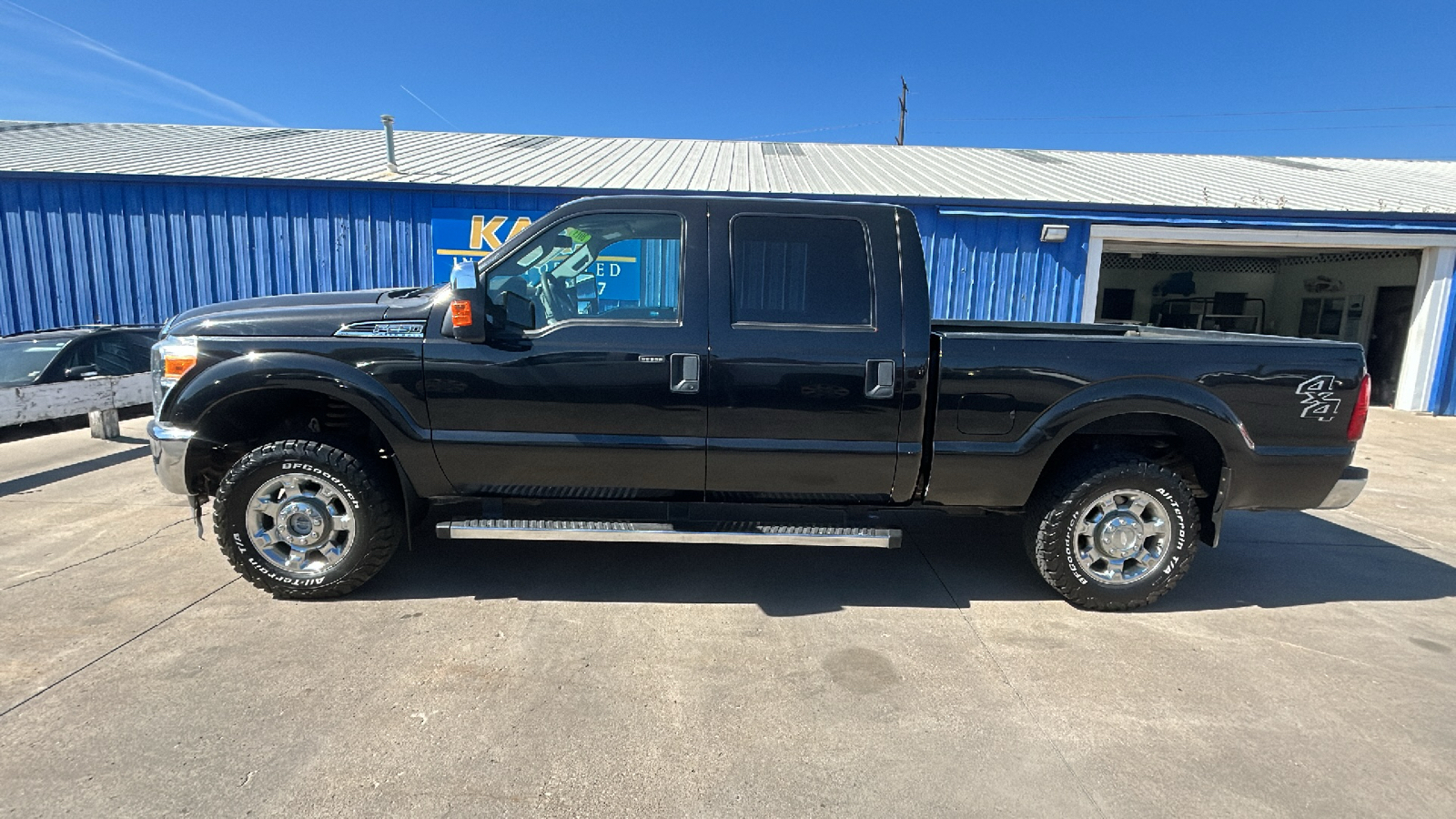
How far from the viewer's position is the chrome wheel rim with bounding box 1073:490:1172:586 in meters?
3.44

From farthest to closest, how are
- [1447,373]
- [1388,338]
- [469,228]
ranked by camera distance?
[1388,338] < [1447,373] < [469,228]

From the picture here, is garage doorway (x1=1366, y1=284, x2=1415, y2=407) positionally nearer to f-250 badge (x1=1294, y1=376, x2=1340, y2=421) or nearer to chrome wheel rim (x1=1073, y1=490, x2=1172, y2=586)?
f-250 badge (x1=1294, y1=376, x2=1340, y2=421)

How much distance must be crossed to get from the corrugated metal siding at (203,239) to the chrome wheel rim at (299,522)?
664 cm

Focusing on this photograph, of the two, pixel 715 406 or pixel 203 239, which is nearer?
pixel 715 406

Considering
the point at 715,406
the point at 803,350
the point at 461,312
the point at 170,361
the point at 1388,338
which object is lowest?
the point at 715,406

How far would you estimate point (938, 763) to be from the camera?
Answer: 2309 mm

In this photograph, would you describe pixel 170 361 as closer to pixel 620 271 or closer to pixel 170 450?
pixel 170 450

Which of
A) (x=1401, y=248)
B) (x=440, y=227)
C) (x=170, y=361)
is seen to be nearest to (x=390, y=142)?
(x=440, y=227)

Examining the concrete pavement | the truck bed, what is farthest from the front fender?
the truck bed

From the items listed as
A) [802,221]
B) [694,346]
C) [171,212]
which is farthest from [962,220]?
[171,212]

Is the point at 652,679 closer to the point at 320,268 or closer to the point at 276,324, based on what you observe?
the point at 276,324

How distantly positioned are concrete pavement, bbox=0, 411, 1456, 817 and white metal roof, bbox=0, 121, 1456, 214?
663 centimetres

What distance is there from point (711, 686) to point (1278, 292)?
769 inches

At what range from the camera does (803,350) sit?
321cm
